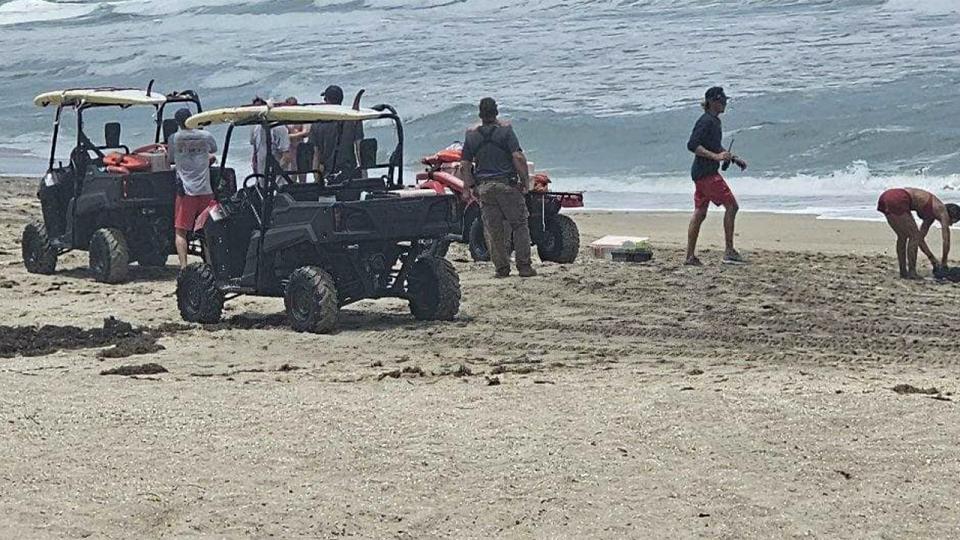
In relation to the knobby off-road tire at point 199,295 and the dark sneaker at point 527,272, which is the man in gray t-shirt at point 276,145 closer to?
the knobby off-road tire at point 199,295

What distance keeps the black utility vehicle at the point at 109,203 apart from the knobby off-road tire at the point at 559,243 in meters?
2.58

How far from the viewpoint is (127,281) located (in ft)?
45.5

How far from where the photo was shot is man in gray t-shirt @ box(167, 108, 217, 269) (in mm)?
13102

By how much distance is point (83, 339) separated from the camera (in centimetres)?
1049

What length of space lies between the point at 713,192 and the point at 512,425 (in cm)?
661

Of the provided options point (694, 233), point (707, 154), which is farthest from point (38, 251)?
point (707, 154)

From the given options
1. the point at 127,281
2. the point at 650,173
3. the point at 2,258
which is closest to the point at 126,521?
the point at 127,281

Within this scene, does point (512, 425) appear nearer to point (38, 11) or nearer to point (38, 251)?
point (38, 251)

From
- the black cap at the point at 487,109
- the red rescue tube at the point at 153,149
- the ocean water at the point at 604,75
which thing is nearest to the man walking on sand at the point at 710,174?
the black cap at the point at 487,109

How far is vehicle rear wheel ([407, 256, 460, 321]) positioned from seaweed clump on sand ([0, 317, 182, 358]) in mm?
1482

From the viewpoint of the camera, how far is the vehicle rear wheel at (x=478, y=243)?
45.4 ft

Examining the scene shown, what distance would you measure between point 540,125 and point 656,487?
85.0ft

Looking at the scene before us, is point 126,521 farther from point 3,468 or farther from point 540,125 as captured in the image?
point 540,125

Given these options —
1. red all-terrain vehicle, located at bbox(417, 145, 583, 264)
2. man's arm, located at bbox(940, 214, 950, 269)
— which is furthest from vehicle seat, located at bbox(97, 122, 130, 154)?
man's arm, located at bbox(940, 214, 950, 269)
